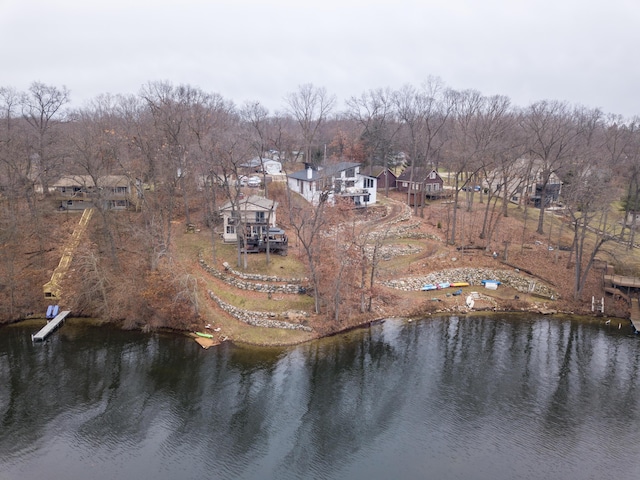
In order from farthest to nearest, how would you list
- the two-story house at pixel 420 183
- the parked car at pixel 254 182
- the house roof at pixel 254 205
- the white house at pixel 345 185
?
the parked car at pixel 254 182 → the two-story house at pixel 420 183 → the white house at pixel 345 185 → the house roof at pixel 254 205

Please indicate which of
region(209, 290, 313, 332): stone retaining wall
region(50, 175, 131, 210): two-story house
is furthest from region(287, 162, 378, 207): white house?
region(209, 290, 313, 332): stone retaining wall

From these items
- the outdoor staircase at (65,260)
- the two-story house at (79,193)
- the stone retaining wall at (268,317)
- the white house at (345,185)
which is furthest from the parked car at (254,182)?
the stone retaining wall at (268,317)

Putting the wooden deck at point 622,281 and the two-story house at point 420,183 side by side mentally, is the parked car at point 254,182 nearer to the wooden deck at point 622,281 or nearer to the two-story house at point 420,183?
the two-story house at point 420,183

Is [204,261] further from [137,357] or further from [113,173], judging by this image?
[113,173]

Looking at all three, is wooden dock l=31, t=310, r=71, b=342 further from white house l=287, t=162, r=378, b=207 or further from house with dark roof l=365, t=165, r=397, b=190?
house with dark roof l=365, t=165, r=397, b=190

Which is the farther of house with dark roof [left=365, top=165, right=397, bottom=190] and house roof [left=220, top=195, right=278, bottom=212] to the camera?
house with dark roof [left=365, top=165, right=397, bottom=190]

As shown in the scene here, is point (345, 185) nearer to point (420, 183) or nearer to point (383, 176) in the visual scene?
point (420, 183)

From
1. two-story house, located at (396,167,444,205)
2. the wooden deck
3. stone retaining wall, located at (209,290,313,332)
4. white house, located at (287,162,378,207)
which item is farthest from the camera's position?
two-story house, located at (396,167,444,205)
